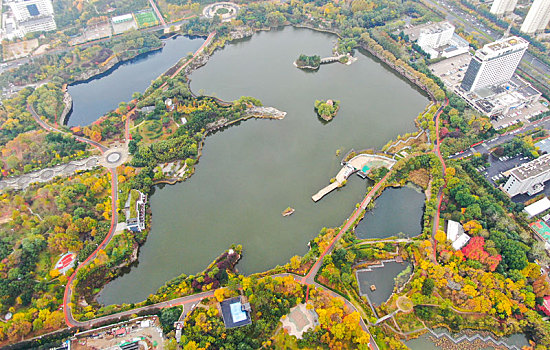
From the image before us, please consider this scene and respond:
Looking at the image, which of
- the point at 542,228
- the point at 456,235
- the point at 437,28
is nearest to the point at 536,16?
the point at 437,28

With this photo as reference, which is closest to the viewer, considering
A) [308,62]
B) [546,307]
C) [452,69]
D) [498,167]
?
[546,307]

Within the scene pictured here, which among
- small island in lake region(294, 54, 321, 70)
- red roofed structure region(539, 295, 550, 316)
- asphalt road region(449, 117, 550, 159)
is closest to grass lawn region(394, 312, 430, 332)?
red roofed structure region(539, 295, 550, 316)

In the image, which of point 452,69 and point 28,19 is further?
point 28,19

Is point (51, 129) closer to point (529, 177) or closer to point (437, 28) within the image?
point (529, 177)

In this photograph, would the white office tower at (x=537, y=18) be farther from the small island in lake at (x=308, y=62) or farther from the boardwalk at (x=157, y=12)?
the boardwalk at (x=157, y=12)

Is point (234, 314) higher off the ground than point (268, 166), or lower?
lower

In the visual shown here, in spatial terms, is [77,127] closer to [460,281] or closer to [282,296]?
[282,296]

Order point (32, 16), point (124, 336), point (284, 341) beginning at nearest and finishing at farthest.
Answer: point (284, 341) → point (124, 336) → point (32, 16)

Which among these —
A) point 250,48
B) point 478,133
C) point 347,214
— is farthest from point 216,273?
point 250,48
